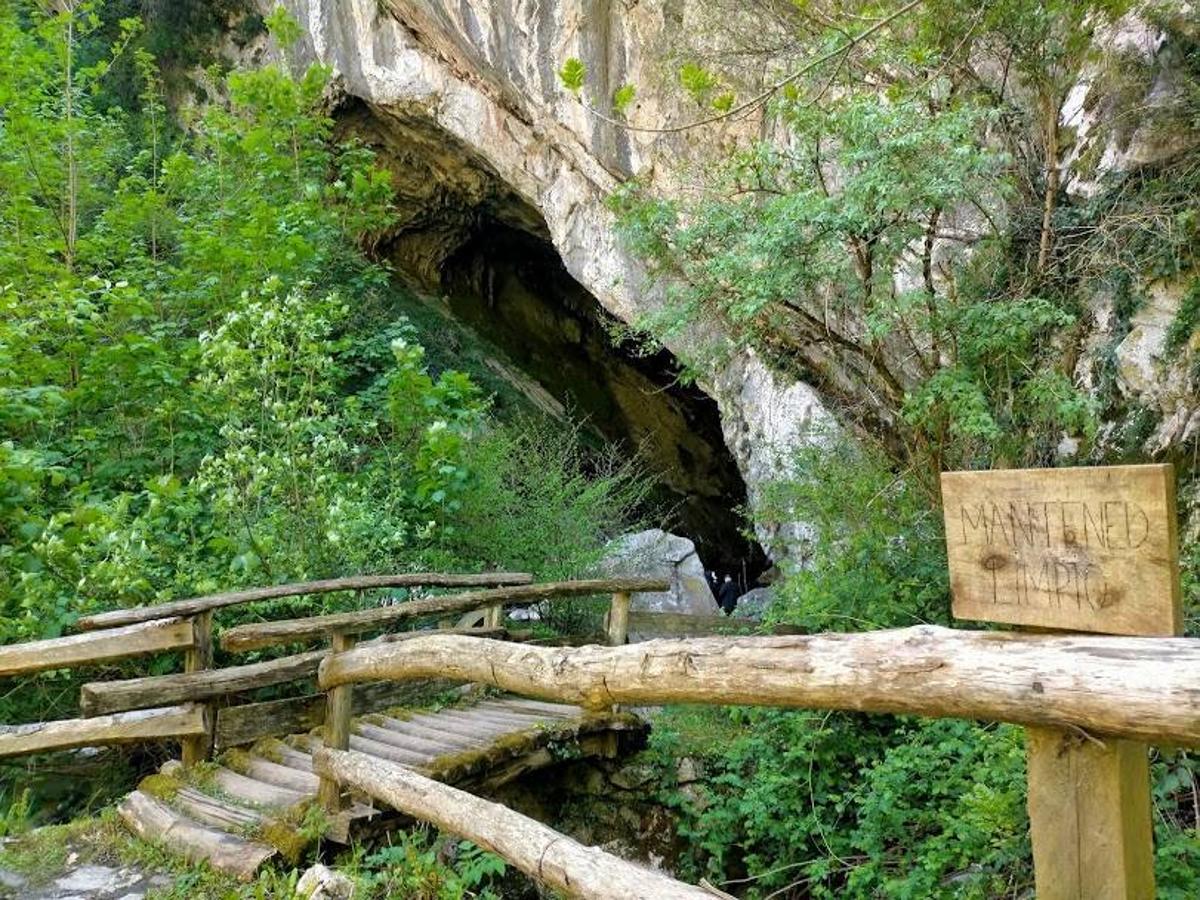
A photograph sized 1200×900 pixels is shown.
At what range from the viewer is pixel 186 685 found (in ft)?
12.4

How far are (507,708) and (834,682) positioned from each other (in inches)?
146

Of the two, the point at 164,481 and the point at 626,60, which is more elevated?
the point at 626,60

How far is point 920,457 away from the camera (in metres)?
5.42

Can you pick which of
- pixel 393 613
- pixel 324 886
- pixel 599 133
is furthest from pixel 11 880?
pixel 599 133

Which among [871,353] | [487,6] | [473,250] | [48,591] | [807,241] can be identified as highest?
[487,6]

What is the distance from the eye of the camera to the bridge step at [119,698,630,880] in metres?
3.14

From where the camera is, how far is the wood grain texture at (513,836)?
2.07 meters

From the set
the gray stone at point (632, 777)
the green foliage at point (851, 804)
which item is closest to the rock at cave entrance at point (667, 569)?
the gray stone at point (632, 777)

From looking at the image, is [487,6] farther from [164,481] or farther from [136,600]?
[136,600]

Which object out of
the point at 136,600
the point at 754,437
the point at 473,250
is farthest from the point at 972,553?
the point at 473,250

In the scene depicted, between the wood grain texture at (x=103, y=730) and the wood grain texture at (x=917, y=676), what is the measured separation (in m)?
2.02

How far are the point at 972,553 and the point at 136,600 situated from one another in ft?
14.8

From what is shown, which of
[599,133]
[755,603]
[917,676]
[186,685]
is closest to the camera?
[917,676]

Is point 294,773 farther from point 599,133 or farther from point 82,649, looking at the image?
point 599,133
